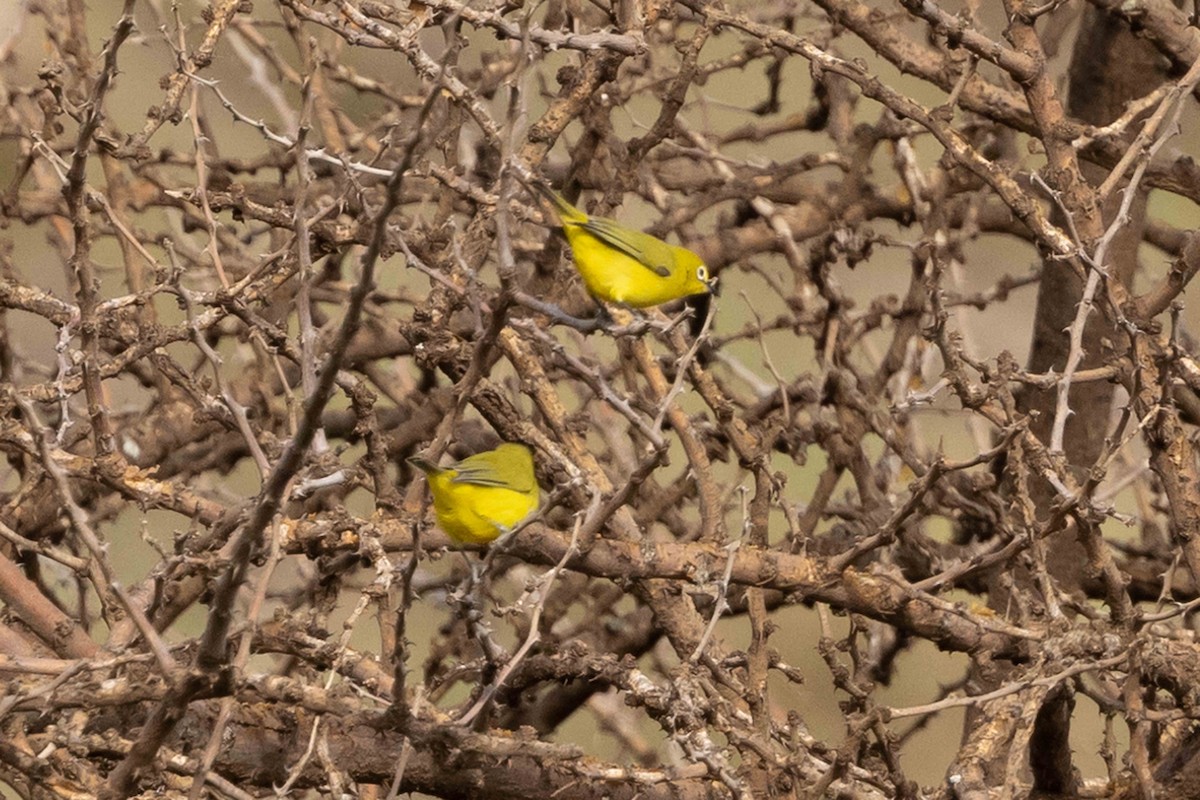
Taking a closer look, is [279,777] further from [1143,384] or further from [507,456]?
[1143,384]

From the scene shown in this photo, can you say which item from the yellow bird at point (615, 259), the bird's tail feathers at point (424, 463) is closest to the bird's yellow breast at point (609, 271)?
the yellow bird at point (615, 259)

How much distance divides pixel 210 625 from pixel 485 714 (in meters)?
0.82

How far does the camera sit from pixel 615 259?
3088 millimetres

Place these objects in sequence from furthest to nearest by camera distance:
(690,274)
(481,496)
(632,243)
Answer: (690,274) < (632,243) < (481,496)

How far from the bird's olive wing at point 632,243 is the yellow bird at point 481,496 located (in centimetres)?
49

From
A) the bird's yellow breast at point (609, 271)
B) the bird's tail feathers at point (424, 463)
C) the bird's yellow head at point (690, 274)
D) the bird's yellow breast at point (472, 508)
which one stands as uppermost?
the bird's yellow head at point (690, 274)

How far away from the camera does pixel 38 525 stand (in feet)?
10.8

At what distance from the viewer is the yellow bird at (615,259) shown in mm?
3072

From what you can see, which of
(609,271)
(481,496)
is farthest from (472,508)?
(609,271)

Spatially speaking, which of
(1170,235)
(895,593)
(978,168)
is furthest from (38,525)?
(1170,235)

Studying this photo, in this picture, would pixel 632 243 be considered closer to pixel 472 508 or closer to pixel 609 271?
pixel 609 271

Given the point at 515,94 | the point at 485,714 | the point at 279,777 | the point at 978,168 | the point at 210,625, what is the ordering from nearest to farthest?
the point at 210,625, the point at 515,94, the point at 485,714, the point at 279,777, the point at 978,168

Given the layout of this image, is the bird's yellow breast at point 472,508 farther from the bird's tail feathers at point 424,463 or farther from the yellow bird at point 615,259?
the yellow bird at point 615,259

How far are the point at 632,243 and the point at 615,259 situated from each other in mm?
50
